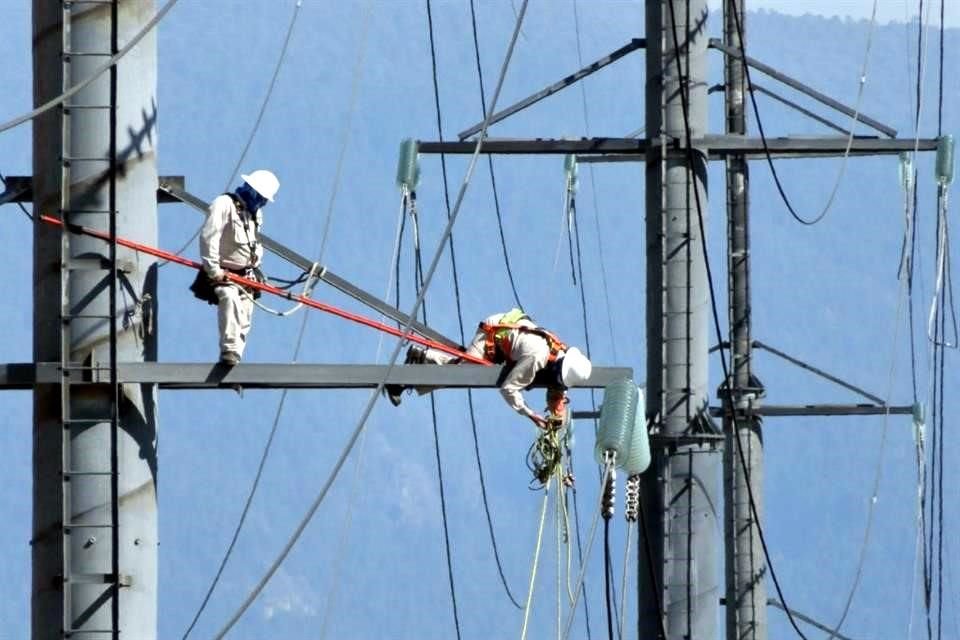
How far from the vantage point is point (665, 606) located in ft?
82.8

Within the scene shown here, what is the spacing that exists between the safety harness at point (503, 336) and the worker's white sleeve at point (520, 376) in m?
0.23

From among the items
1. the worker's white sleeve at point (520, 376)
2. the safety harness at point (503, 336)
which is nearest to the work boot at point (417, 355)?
the safety harness at point (503, 336)

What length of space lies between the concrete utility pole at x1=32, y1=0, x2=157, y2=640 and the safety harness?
291 cm

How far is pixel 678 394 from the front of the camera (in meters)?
25.3

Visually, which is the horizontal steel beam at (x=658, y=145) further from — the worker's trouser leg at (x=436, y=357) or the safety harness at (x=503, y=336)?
the worker's trouser leg at (x=436, y=357)

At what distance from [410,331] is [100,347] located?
91.3 inches

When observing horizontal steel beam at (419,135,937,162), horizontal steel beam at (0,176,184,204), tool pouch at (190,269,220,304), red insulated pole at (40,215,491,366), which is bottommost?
red insulated pole at (40,215,491,366)

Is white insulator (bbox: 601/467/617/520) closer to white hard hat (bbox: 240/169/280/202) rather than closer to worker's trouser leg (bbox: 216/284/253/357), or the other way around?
worker's trouser leg (bbox: 216/284/253/357)

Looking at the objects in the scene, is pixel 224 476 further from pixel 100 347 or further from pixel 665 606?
pixel 100 347

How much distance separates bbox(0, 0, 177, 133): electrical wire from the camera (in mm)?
15062

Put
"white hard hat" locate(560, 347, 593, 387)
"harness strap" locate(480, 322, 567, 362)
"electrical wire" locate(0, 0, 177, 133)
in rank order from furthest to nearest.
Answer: "harness strap" locate(480, 322, 567, 362) < "white hard hat" locate(560, 347, 593, 387) < "electrical wire" locate(0, 0, 177, 133)

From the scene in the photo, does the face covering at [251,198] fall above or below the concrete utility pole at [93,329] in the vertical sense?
above

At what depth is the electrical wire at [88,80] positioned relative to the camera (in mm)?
15062

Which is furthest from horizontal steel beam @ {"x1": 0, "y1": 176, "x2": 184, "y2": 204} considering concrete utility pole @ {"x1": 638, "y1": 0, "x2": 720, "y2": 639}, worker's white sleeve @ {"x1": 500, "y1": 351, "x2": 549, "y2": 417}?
concrete utility pole @ {"x1": 638, "y1": 0, "x2": 720, "y2": 639}
